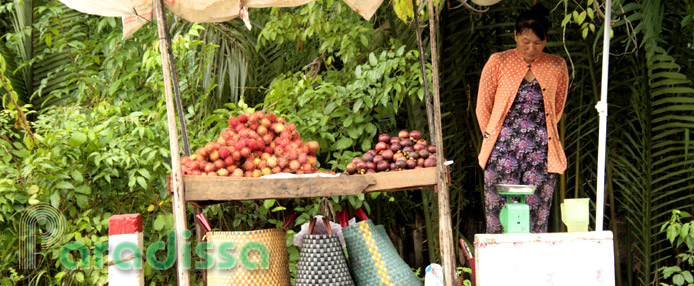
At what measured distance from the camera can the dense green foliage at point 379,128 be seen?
452 cm

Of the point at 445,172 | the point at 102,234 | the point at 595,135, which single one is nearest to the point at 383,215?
the point at 595,135

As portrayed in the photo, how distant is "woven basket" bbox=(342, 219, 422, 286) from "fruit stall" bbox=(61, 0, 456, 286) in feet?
0.94

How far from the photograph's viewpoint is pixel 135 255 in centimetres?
280

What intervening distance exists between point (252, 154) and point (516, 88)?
1.41 meters

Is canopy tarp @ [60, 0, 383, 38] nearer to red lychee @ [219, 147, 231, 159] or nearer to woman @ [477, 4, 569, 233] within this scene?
red lychee @ [219, 147, 231, 159]

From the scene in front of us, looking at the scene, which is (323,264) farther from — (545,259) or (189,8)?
(189,8)

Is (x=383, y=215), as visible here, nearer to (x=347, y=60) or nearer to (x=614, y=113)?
(x=347, y=60)

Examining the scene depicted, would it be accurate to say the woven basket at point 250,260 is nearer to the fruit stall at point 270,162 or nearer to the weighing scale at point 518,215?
the fruit stall at point 270,162

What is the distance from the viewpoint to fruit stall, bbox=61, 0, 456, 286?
3010 mm

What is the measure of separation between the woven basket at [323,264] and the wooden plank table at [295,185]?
29cm

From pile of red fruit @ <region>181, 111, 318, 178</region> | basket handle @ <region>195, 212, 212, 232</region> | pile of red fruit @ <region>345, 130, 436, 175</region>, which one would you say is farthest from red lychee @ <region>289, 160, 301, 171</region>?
basket handle @ <region>195, 212, 212, 232</region>

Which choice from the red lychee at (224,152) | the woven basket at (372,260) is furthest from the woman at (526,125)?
the red lychee at (224,152)

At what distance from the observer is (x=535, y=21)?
3.55 m

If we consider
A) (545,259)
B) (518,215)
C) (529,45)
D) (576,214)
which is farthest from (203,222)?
(529,45)
